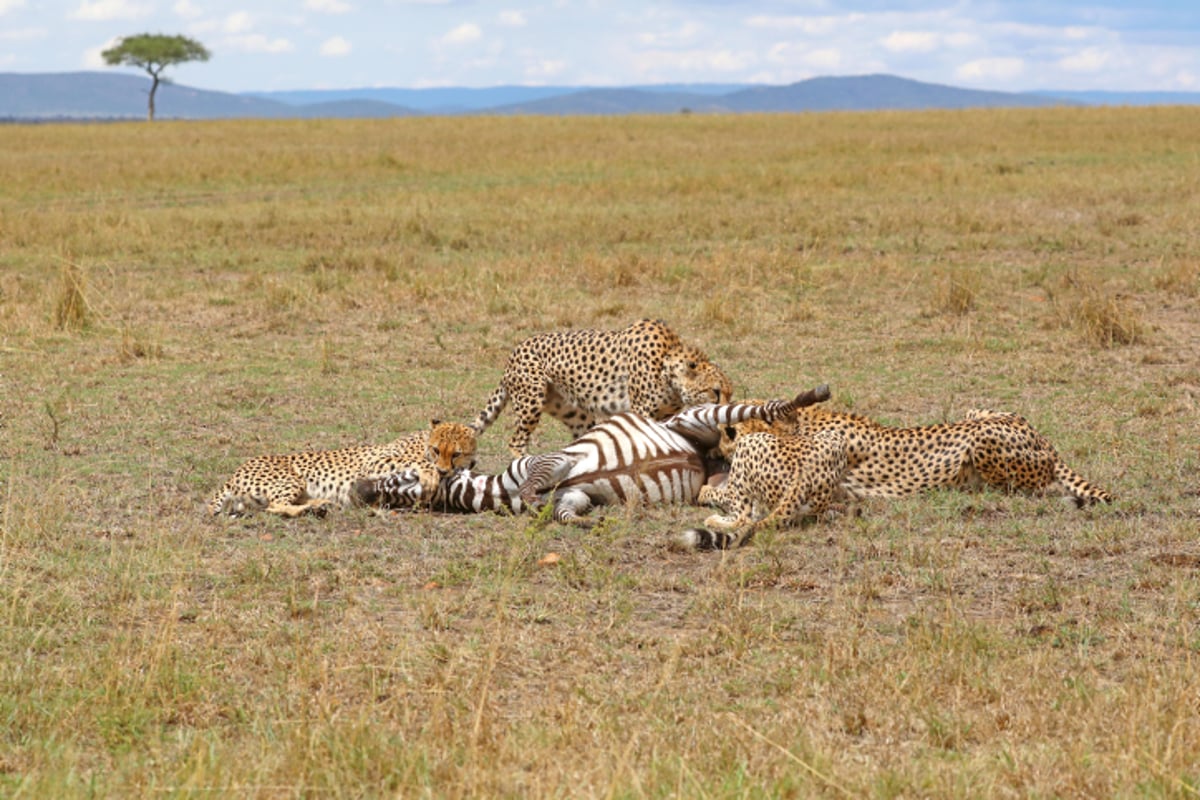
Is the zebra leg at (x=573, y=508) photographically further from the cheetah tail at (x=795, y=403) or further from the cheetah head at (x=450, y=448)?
the cheetah tail at (x=795, y=403)

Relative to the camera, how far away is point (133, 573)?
18.5 ft

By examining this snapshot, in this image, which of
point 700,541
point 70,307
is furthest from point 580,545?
point 70,307

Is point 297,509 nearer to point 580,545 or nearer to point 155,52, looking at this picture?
point 580,545

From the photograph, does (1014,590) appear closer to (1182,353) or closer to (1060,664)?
(1060,664)

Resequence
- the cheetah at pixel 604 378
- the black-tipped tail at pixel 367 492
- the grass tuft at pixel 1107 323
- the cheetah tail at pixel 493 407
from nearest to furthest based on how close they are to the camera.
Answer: the black-tipped tail at pixel 367 492
the cheetah at pixel 604 378
the cheetah tail at pixel 493 407
the grass tuft at pixel 1107 323

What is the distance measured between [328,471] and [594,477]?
4.13ft

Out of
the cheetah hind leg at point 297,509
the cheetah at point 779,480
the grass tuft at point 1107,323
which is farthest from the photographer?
the grass tuft at point 1107,323

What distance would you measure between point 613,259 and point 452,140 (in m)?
21.1

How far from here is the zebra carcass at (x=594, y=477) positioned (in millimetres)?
6836

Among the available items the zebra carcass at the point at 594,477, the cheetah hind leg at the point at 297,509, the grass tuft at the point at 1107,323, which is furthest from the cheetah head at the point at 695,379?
the grass tuft at the point at 1107,323

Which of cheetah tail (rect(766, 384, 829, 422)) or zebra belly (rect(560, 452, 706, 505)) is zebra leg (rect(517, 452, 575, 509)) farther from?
cheetah tail (rect(766, 384, 829, 422))

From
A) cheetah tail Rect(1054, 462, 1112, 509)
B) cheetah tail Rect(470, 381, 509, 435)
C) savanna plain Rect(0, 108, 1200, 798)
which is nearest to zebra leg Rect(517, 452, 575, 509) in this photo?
savanna plain Rect(0, 108, 1200, 798)

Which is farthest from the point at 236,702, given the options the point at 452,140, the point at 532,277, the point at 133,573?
the point at 452,140

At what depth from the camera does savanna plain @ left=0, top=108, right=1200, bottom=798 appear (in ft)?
13.0
